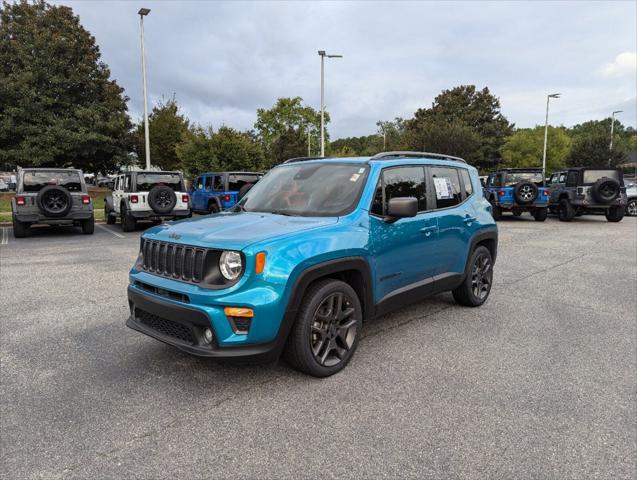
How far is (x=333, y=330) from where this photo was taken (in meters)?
3.50

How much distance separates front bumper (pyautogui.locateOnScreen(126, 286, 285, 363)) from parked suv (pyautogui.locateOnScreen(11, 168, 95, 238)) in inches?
380

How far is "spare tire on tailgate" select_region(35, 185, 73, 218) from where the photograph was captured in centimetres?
1122

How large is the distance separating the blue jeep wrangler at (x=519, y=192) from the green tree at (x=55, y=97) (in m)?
19.5

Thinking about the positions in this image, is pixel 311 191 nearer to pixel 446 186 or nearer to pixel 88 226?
pixel 446 186

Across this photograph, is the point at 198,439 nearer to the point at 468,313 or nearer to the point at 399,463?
the point at 399,463

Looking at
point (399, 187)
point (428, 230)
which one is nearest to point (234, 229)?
point (399, 187)

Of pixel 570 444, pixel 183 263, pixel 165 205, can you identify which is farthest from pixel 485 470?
pixel 165 205

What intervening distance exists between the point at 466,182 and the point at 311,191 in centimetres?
214

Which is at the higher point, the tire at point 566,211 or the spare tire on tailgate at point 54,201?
the spare tire on tailgate at point 54,201

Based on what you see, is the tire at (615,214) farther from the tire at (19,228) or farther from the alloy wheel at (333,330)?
the tire at (19,228)

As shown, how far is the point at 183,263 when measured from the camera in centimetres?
321

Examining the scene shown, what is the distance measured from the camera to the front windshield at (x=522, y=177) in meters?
16.6

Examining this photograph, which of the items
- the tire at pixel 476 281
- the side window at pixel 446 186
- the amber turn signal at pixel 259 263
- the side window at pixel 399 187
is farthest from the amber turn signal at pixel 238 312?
the tire at pixel 476 281

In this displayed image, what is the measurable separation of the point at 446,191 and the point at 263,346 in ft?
9.20
